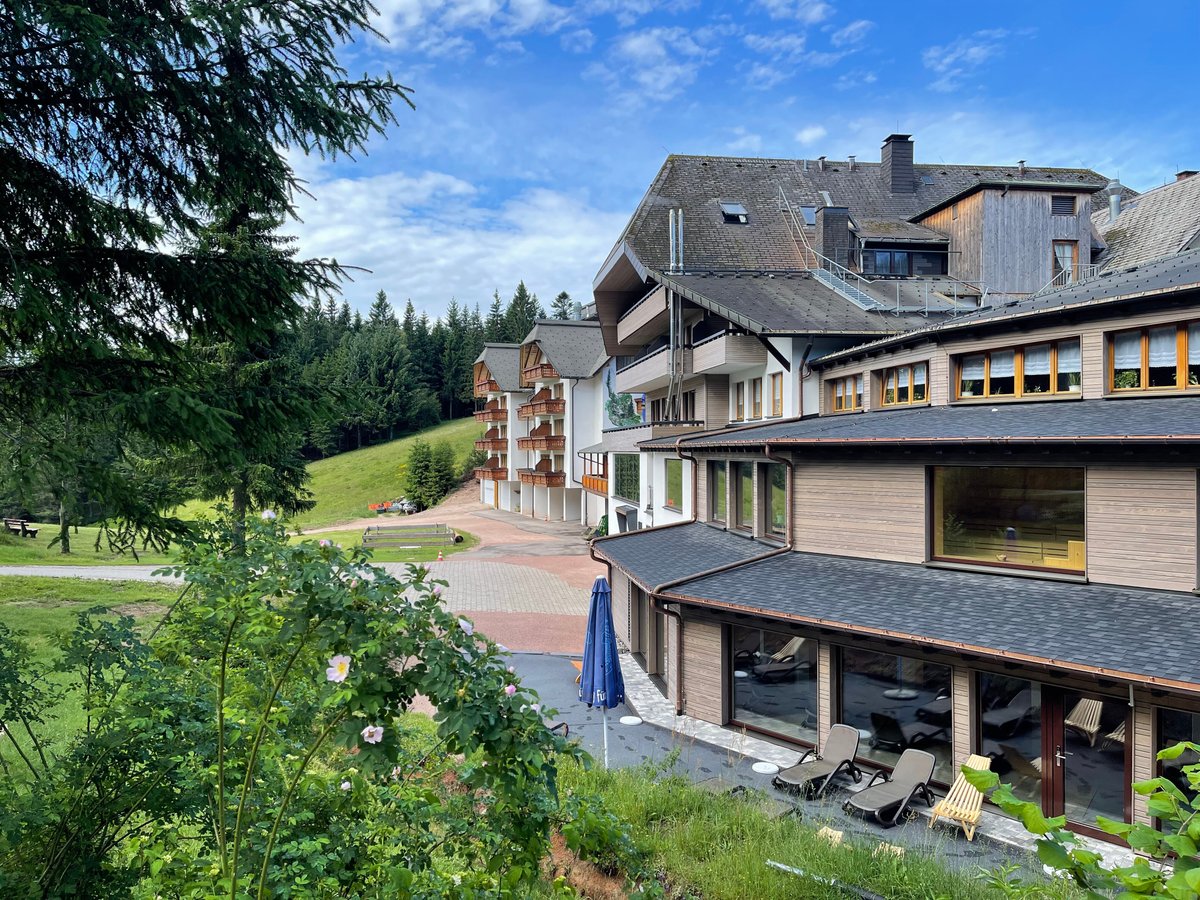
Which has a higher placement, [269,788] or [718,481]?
[718,481]

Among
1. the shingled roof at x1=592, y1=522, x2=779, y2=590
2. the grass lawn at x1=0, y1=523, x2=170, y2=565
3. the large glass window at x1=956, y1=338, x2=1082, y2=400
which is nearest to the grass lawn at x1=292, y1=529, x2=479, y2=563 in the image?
the grass lawn at x1=0, y1=523, x2=170, y2=565

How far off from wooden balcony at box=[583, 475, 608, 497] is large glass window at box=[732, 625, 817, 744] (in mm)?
23917

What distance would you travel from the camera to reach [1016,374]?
14445 millimetres

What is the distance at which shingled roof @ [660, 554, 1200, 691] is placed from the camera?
9.11 meters

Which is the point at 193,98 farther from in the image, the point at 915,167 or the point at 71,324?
the point at 915,167

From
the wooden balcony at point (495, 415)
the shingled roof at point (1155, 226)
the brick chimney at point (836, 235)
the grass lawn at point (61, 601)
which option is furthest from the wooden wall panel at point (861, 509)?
the wooden balcony at point (495, 415)

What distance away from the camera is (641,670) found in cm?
1812

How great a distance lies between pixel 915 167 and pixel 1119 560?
3024 centimetres

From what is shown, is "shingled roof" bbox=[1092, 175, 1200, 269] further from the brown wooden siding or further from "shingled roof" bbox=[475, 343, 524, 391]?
"shingled roof" bbox=[475, 343, 524, 391]

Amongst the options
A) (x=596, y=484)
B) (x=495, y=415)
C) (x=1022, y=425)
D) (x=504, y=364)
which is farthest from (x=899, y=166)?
(x=495, y=415)

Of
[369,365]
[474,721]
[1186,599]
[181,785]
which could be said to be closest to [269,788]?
[181,785]

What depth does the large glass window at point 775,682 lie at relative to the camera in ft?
43.1

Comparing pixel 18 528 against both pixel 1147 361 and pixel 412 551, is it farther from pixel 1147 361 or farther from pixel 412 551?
pixel 1147 361

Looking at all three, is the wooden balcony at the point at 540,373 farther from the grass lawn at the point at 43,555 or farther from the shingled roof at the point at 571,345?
the grass lawn at the point at 43,555
